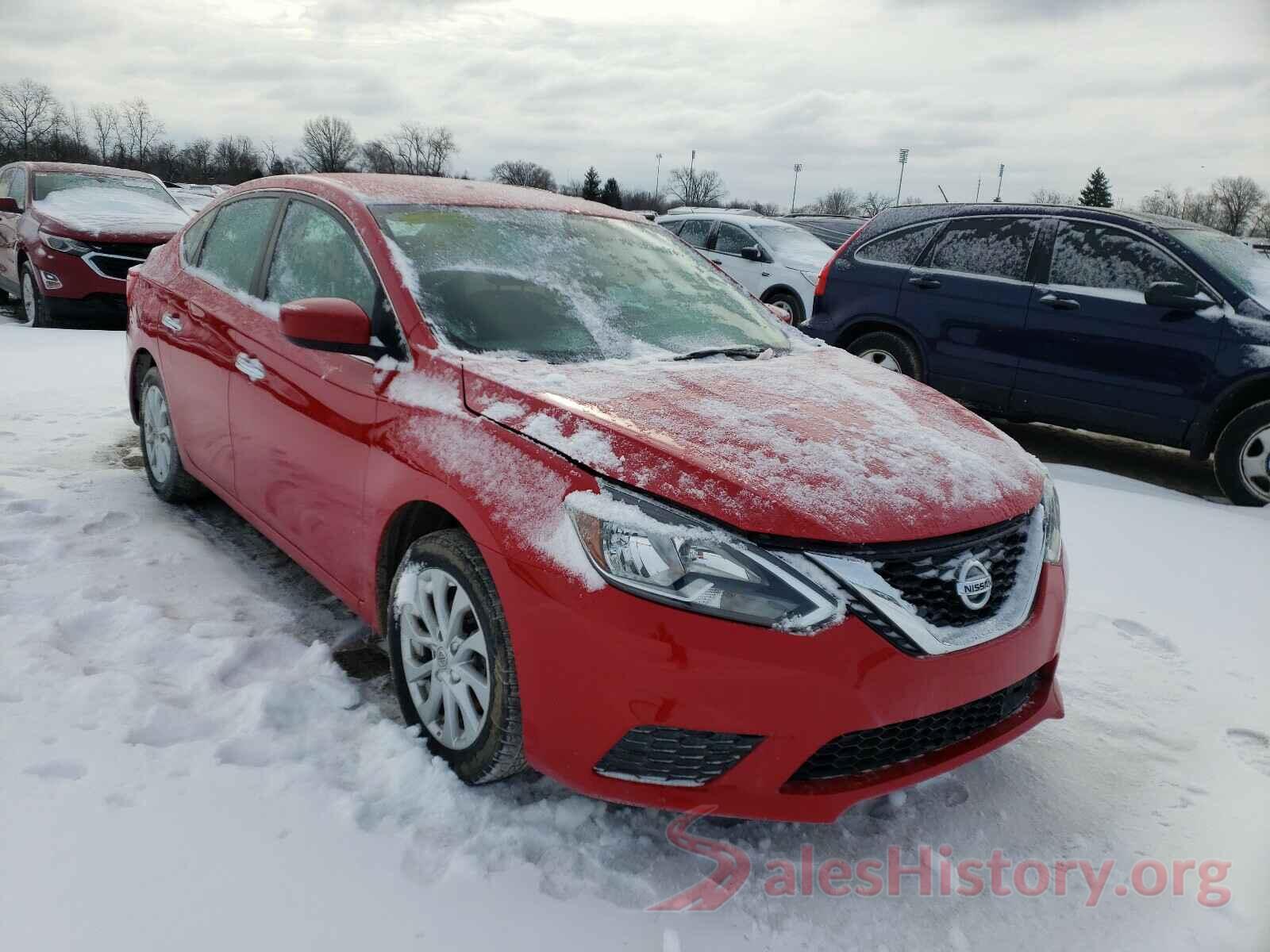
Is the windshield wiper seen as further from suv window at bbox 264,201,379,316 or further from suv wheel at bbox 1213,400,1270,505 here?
suv wheel at bbox 1213,400,1270,505

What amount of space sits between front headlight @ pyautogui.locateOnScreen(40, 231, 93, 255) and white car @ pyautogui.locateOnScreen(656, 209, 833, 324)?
5863 millimetres

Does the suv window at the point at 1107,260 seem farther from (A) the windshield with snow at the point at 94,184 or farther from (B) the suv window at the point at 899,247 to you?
(A) the windshield with snow at the point at 94,184

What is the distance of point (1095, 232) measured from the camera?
593 cm

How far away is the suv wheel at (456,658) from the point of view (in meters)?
2.12

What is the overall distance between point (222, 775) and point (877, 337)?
219 inches

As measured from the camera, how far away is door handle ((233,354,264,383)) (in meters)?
3.14

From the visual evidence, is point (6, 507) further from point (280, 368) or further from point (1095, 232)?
point (1095, 232)

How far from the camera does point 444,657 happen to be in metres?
2.33

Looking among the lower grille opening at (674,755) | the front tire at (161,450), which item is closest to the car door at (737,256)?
the front tire at (161,450)

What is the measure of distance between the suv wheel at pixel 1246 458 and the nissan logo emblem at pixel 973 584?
13.4 feet

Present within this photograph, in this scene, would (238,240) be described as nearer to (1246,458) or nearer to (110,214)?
(1246,458)

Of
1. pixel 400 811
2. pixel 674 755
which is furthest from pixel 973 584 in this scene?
pixel 400 811

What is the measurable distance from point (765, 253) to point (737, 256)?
397mm

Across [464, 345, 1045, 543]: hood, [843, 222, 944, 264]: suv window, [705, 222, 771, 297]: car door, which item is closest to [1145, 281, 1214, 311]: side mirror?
[843, 222, 944, 264]: suv window
